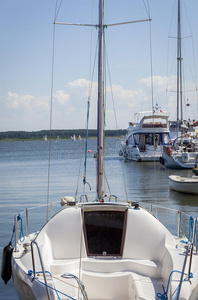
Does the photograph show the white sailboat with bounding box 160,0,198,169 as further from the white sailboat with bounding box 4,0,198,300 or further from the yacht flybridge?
the white sailboat with bounding box 4,0,198,300

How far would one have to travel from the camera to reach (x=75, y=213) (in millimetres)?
8336

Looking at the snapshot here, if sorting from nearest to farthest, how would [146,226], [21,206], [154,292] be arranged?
1. [154,292]
2. [146,226]
3. [21,206]

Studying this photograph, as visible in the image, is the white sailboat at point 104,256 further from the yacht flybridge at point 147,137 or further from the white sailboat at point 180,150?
the yacht flybridge at point 147,137

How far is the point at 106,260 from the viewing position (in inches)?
312

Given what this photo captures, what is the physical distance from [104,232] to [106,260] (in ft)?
2.03

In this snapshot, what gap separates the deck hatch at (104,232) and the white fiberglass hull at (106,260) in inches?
1.0

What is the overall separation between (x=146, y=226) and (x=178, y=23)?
121 ft

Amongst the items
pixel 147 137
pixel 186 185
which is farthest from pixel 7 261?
pixel 147 137

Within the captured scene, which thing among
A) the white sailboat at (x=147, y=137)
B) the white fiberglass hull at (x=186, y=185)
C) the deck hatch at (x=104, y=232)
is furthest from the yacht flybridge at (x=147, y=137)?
the deck hatch at (x=104, y=232)

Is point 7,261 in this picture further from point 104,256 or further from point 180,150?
point 180,150

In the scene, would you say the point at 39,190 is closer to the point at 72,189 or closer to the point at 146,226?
the point at 72,189

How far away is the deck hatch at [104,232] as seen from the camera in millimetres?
8234

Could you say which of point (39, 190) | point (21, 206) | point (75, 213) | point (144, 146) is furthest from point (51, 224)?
point (144, 146)

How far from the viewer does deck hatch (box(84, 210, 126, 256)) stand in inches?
324
